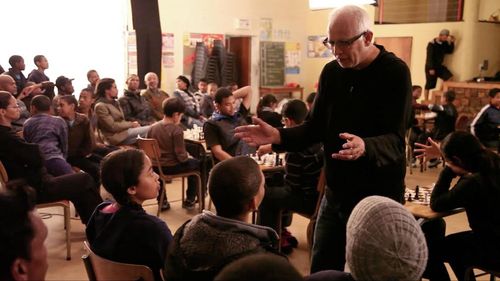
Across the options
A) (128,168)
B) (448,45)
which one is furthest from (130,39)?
(128,168)

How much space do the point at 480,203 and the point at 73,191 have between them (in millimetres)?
2760

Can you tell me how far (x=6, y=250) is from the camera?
1124mm

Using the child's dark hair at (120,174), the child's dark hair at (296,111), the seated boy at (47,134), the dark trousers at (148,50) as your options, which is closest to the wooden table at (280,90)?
the dark trousers at (148,50)

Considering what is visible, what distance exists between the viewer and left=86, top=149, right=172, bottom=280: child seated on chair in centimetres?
204

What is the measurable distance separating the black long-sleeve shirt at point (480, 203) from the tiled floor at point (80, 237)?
3.58ft

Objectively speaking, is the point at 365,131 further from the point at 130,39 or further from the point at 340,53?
the point at 130,39

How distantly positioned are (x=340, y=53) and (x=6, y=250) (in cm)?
131

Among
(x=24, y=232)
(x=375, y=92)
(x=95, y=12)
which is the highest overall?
(x=95, y=12)

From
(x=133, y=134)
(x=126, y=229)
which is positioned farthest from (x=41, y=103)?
(x=126, y=229)

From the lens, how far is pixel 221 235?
161 centimetres

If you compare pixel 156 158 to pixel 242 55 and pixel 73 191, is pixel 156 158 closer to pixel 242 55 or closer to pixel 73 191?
pixel 73 191

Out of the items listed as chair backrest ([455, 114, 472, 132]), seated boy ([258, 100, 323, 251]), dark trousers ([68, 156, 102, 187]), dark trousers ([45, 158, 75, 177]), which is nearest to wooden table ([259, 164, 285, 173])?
seated boy ([258, 100, 323, 251])

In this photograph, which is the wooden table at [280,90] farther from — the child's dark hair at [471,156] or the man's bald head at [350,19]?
the man's bald head at [350,19]

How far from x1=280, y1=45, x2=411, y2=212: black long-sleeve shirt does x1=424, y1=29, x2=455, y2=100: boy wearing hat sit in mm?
8193
